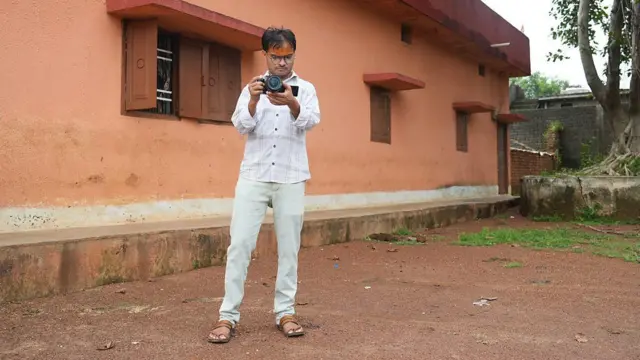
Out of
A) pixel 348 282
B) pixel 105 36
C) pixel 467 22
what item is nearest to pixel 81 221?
pixel 105 36

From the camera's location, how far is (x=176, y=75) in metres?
6.40

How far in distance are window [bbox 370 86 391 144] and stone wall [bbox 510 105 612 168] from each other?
12.5 m

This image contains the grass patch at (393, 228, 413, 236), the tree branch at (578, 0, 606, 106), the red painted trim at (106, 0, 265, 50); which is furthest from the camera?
the tree branch at (578, 0, 606, 106)

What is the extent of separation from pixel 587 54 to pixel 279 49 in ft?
31.9

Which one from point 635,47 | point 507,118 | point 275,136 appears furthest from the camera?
point 507,118

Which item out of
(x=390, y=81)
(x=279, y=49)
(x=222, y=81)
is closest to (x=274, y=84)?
(x=279, y=49)

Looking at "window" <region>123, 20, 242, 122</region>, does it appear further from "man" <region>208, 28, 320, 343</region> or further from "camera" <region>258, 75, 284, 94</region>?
"camera" <region>258, 75, 284, 94</region>

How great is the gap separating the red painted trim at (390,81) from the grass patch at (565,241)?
2.95 m

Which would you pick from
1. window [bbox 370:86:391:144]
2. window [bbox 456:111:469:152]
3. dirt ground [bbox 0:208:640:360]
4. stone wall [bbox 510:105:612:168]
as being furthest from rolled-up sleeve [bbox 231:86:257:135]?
stone wall [bbox 510:105:612:168]

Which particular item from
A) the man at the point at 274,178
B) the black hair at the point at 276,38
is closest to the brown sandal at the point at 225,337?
the man at the point at 274,178

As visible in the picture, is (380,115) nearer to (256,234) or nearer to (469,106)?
(469,106)

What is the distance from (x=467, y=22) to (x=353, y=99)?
3.93 metres

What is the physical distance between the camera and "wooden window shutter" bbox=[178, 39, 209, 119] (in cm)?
637

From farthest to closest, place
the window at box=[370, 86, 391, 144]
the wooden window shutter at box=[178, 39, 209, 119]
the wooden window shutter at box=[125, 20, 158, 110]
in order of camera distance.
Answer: the window at box=[370, 86, 391, 144]
the wooden window shutter at box=[178, 39, 209, 119]
the wooden window shutter at box=[125, 20, 158, 110]
